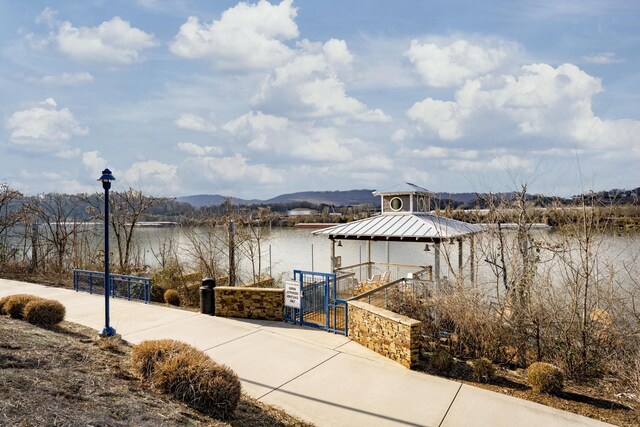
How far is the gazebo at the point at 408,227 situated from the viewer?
36.2ft

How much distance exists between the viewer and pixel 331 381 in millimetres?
6746

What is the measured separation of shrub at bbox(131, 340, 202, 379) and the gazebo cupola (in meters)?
9.56

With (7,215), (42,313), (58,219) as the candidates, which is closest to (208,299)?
(42,313)

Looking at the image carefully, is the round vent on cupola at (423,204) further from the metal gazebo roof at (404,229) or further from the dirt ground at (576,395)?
the dirt ground at (576,395)

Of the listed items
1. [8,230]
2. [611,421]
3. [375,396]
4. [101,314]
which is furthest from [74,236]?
[611,421]

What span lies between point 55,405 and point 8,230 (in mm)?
20969

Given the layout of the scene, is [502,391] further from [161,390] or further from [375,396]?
Answer: [161,390]

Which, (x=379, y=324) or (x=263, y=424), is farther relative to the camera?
(x=379, y=324)

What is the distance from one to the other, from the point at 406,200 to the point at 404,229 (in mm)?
2235

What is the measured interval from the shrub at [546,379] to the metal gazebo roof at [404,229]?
4.13 m

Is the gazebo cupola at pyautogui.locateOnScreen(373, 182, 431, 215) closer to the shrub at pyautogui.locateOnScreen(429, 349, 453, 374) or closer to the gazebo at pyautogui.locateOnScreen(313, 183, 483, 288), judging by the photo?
the gazebo at pyautogui.locateOnScreen(313, 183, 483, 288)

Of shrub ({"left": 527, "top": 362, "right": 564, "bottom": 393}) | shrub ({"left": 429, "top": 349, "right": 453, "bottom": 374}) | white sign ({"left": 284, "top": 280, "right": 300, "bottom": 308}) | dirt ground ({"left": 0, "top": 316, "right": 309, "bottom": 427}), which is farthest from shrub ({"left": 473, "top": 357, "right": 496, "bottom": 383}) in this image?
white sign ({"left": 284, "top": 280, "right": 300, "bottom": 308})

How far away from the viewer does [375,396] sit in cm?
623

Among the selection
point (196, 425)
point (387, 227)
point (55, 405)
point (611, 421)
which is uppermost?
point (387, 227)
